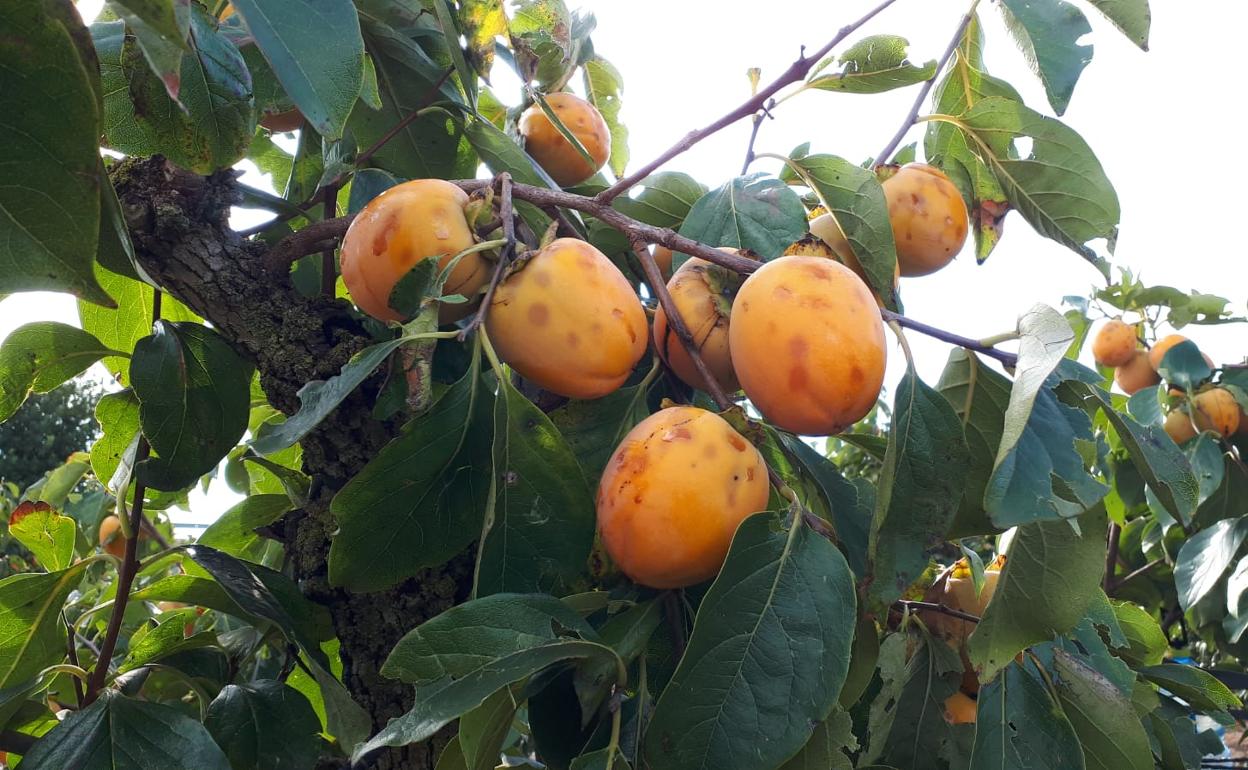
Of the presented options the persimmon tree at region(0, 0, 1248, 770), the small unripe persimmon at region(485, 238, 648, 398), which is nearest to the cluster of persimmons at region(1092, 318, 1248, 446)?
the persimmon tree at region(0, 0, 1248, 770)

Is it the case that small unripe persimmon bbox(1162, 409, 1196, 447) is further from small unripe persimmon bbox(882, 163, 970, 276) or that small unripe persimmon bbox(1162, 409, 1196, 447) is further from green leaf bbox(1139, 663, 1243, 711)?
small unripe persimmon bbox(882, 163, 970, 276)

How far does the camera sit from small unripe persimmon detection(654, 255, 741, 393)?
91cm

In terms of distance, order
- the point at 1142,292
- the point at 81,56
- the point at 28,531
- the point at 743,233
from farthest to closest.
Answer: the point at 1142,292 → the point at 28,531 → the point at 743,233 → the point at 81,56

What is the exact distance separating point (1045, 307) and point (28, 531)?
131 centimetres

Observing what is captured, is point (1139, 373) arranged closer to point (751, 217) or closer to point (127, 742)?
point (751, 217)

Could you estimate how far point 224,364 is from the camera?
3.51 feet

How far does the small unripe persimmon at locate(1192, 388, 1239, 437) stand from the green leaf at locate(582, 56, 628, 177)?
1.74 m

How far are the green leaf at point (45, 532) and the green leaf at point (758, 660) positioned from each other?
1032 millimetres

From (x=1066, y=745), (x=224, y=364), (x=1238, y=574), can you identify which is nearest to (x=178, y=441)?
(x=224, y=364)

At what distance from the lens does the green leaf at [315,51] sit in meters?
0.70

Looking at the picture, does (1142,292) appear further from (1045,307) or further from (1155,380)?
(1045,307)

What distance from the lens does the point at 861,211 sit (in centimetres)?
97

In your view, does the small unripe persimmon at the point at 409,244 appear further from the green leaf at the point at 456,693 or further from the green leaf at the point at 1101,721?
the green leaf at the point at 1101,721

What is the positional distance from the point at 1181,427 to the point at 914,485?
7.09 feet
